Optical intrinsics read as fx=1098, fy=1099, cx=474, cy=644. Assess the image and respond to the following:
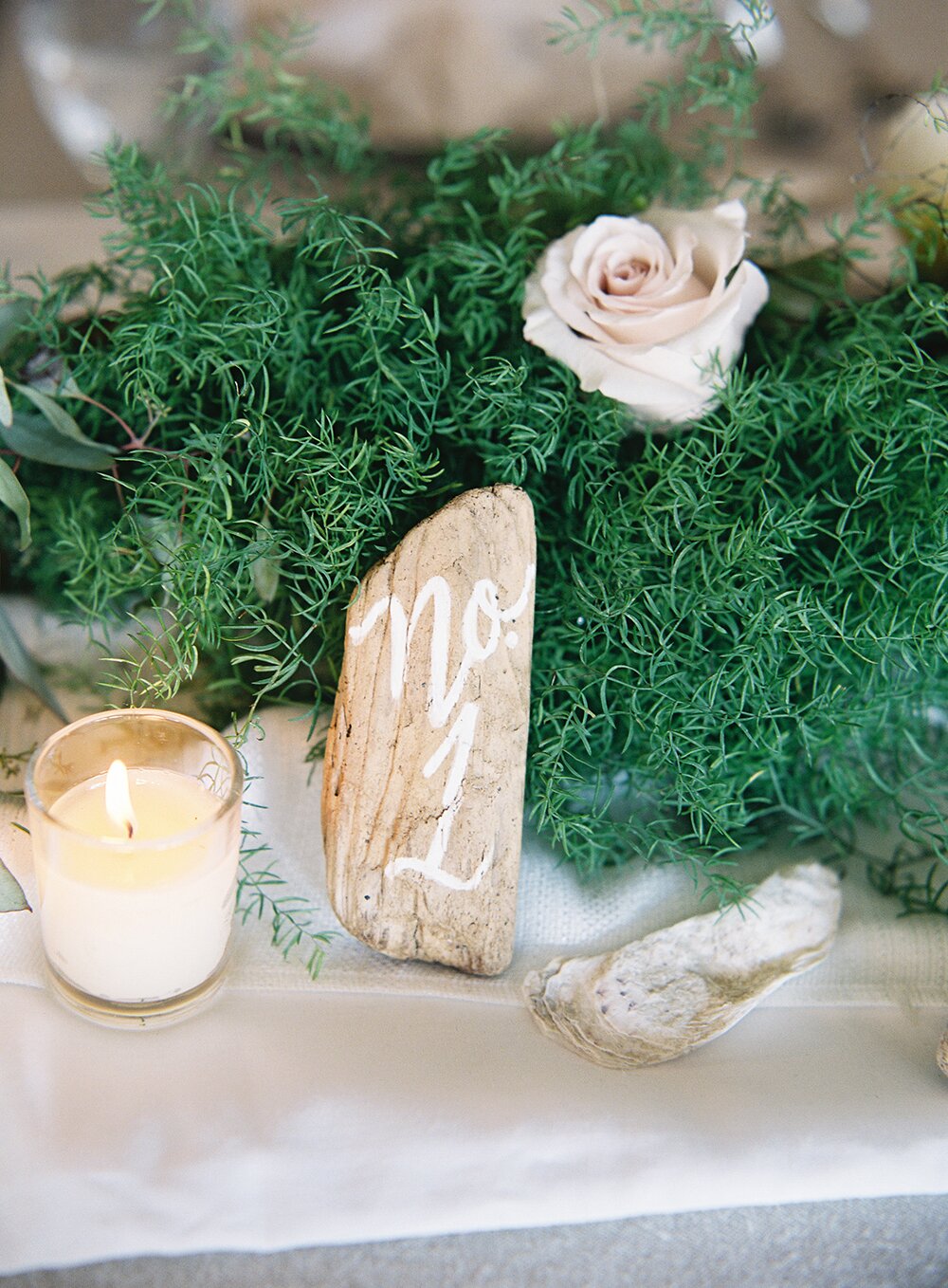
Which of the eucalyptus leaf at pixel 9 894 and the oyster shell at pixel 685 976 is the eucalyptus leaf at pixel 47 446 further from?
the oyster shell at pixel 685 976

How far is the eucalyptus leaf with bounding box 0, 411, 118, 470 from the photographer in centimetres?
54

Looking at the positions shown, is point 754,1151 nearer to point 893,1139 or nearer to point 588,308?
point 893,1139

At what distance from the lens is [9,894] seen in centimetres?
45

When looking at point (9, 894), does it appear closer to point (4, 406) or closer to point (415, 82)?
point (4, 406)

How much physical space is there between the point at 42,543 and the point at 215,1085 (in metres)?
0.32

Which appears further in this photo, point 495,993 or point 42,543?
point 42,543

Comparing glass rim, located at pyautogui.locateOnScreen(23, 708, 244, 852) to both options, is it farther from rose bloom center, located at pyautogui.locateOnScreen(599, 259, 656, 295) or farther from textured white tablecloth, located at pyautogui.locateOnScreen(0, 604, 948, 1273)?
rose bloom center, located at pyautogui.locateOnScreen(599, 259, 656, 295)

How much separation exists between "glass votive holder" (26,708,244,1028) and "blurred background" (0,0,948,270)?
439 mm

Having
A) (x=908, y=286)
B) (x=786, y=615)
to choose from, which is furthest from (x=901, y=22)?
(x=786, y=615)

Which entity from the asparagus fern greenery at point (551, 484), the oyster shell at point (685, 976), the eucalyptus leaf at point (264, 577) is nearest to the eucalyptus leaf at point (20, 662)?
the asparagus fern greenery at point (551, 484)

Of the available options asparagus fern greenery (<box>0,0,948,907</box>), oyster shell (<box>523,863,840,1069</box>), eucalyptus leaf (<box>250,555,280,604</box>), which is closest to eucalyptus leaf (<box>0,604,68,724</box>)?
asparagus fern greenery (<box>0,0,948,907</box>)

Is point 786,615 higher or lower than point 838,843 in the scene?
higher

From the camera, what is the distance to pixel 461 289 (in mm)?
548

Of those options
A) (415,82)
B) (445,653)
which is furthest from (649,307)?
(415,82)
